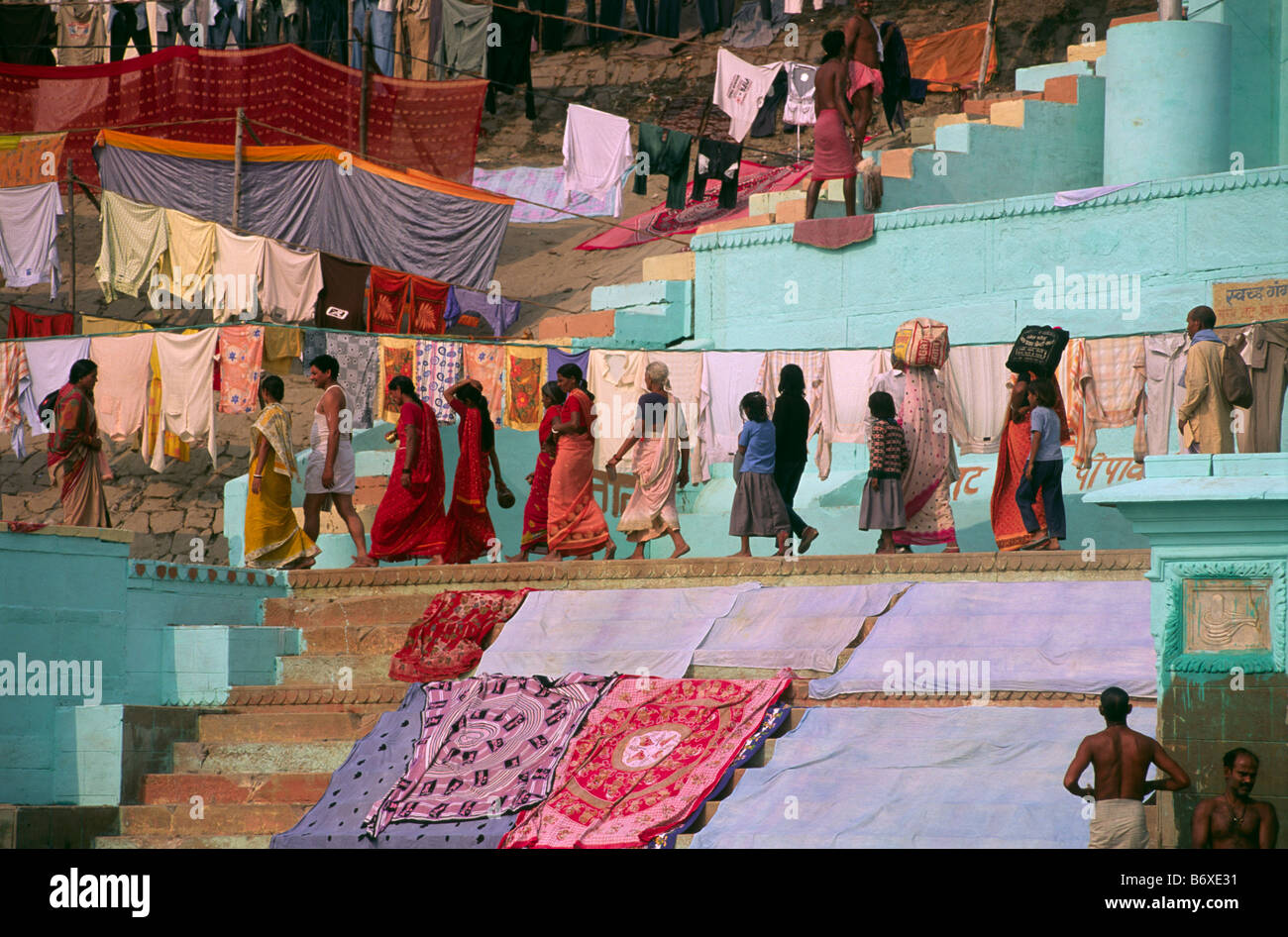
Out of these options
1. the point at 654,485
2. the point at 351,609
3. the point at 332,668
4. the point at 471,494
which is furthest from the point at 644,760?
the point at 471,494

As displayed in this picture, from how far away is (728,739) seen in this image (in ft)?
35.5

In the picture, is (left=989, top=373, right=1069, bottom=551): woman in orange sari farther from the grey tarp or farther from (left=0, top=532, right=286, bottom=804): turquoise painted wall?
the grey tarp

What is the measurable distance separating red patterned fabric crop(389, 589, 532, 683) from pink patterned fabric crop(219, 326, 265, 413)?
10.9 feet

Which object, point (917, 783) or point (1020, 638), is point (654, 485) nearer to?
point (1020, 638)

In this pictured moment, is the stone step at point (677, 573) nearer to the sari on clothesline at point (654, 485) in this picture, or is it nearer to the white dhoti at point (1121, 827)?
the sari on clothesline at point (654, 485)

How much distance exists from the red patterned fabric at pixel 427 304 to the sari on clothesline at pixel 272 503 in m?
5.78

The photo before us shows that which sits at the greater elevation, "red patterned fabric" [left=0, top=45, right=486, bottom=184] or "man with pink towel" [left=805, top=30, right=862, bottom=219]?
"red patterned fabric" [left=0, top=45, right=486, bottom=184]

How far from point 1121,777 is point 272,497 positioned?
7.76 metres

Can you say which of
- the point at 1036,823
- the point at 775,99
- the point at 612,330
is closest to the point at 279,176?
the point at 612,330

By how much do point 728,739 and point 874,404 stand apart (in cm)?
356

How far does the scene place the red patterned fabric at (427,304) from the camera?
20.2 meters

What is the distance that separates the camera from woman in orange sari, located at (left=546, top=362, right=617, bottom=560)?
14375 millimetres

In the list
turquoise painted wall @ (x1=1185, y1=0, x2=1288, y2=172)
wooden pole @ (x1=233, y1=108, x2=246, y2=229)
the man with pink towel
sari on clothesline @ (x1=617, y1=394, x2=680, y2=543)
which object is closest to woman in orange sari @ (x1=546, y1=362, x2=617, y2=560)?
sari on clothesline @ (x1=617, y1=394, x2=680, y2=543)

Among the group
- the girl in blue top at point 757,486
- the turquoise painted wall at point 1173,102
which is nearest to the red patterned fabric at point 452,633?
the girl in blue top at point 757,486
